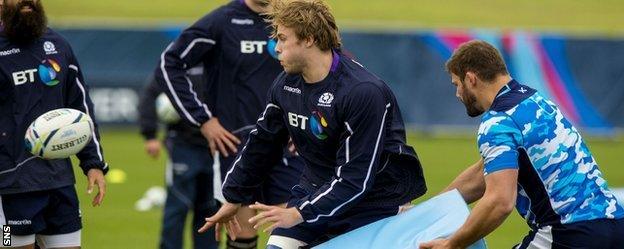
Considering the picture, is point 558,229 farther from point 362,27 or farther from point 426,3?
point 426,3

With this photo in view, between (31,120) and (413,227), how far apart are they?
8.02 ft

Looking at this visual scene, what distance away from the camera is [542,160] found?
23.2ft

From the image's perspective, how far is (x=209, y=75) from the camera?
962 cm

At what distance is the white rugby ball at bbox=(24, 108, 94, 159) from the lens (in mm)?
7793

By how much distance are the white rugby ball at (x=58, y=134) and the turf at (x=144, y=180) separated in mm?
4372

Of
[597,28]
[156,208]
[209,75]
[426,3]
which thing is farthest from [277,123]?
[426,3]

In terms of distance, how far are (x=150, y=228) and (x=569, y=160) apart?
23.6 feet

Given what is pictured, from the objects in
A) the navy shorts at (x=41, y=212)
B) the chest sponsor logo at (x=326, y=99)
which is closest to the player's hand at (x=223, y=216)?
the navy shorts at (x=41, y=212)

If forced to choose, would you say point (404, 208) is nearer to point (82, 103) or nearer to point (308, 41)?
point (308, 41)

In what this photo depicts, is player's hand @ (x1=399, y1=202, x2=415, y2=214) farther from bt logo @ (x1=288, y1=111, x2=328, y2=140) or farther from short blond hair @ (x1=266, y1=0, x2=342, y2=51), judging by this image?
short blond hair @ (x1=266, y1=0, x2=342, y2=51)

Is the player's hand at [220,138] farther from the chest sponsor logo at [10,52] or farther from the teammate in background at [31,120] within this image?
the chest sponsor logo at [10,52]

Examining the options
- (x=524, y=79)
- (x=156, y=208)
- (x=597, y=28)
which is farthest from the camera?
(x=597, y=28)

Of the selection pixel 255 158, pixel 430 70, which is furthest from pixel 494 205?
pixel 430 70

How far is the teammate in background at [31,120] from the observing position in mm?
7824
